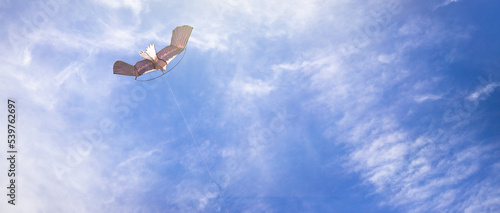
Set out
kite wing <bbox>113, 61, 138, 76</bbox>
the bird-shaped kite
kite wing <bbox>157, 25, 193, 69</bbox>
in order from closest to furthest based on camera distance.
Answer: kite wing <bbox>157, 25, 193, 69</bbox> → the bird-shaped kite → kite wing <bbox>113, 61, 138, 76</bbox>

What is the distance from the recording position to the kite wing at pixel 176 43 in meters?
27.0

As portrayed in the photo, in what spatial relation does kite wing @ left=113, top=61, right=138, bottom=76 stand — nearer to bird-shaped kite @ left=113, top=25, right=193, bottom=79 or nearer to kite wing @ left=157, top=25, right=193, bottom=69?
bird-shaped kite @ left=113, top=25, right=193, bottom=79

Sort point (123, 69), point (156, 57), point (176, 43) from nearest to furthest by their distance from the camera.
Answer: point (176, 43)
point (123, 69)
point (156, 57)

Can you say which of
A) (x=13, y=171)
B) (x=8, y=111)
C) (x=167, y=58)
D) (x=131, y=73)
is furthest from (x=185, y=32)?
(x=13, y=171)

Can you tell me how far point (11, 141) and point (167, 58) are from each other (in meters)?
16.2

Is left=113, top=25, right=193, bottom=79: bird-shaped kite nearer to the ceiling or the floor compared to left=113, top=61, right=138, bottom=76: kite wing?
nearer to the ceiling

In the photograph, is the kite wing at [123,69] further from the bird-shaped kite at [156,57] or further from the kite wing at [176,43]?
the kite wing at [176,43]

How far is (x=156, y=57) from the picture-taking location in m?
28.3

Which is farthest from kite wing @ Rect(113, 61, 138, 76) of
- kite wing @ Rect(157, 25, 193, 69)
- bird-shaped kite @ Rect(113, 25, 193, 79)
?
kite wing @ Rect(157, 25, 193, 69)

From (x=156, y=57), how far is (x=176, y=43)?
241cm

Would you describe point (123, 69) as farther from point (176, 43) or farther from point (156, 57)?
point (176, 43)

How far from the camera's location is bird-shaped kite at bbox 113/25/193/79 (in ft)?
89.6

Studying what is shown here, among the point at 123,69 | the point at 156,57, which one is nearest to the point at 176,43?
the point at 156,57

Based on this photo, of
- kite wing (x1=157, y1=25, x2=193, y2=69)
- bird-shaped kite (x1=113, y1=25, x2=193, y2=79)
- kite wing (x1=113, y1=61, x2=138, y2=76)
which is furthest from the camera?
kite wing (x1=113, y1=61, x2=138, y2=76)
